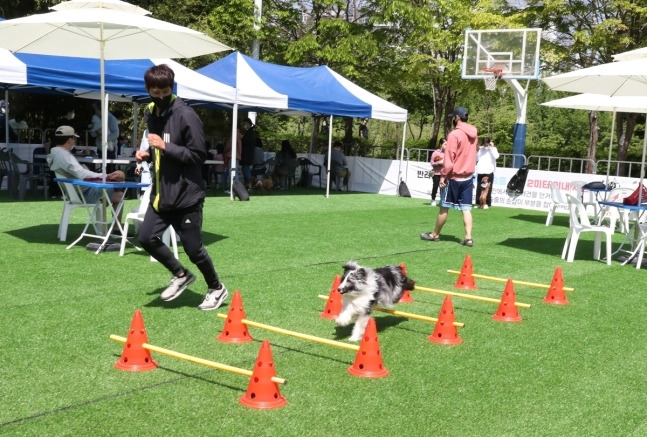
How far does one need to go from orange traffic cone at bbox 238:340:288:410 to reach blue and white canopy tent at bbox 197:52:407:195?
1244 centimetres

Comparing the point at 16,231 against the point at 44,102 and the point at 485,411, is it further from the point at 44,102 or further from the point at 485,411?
the point at 44,102

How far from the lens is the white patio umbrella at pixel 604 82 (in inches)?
354

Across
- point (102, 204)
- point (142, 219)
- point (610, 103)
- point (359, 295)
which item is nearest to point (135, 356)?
point (359, 295)

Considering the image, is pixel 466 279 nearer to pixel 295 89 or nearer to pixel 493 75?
pixel 295 89

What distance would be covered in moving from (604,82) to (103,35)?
6.60 meters

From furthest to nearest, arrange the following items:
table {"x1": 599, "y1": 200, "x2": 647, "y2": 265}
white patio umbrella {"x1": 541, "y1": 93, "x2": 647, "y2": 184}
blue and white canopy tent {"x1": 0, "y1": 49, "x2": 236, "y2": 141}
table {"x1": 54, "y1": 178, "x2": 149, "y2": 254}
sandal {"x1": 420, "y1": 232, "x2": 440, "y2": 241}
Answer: white patio umbrella {"x1": 541, "y1": 93, "x2": 647, "y2": 184} < blue and white canopy tent {"x1": 0, "y1": 49, "x2": 236, "y2": 141} < sandal {"x1": 420, "y1": 232, "x2": 440, "y2": 241} < table {"x1": 599, "y1": 200, "x2": 647, "y2": 265} < table {"x1": 54, "y1": 178, "x2": 149, "y2": 254}

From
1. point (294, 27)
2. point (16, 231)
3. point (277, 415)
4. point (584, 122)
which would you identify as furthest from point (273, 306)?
point (584, 122)

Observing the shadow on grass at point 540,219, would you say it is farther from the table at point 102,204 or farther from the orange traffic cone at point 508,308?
the table at point 102,204

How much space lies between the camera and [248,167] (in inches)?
746

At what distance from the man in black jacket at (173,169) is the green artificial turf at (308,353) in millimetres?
632

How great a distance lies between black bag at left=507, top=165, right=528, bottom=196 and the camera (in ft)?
58.4

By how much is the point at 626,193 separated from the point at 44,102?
1936 centimetres

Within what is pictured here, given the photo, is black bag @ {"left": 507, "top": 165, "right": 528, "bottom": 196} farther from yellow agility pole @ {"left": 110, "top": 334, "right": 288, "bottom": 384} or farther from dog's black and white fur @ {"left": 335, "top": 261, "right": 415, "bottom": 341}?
yellow agility pole @ {"left": 110, "top": 334, "right": 288, "bottom": 384}

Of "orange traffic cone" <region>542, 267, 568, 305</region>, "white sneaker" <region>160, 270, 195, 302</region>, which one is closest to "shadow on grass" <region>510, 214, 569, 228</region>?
"orange traffic cone" <region>542, 267, 568, 305</region>
